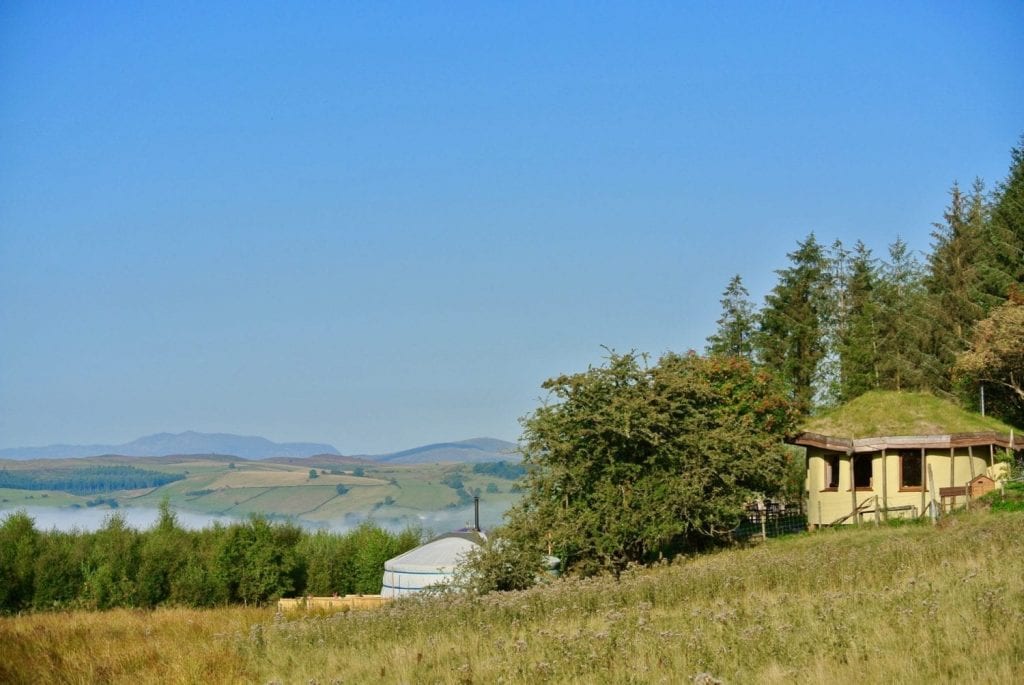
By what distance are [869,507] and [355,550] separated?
18.9 meters

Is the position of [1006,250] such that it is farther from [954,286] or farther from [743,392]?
[743,392]

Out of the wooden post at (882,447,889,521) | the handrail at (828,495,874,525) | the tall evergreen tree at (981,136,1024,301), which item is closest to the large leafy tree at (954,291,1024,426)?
the tall evergreen tree at (981,136,1024,301)

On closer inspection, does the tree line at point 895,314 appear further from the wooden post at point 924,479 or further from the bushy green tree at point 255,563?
the bushy green tree at point 255,563

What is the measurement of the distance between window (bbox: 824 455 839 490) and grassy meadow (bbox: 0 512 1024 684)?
56.0 ft

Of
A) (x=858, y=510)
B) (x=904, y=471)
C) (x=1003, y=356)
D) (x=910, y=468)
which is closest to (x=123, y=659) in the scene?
(x=858, y=510)

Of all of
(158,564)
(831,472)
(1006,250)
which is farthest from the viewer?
(1006,250)

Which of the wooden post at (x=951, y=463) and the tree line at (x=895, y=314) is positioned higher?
the tree line at (x=895, y=314)

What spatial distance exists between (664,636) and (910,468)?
2590cm

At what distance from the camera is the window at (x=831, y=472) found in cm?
3453

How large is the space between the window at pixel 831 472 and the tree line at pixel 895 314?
45.4ft

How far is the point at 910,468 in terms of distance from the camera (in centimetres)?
3297

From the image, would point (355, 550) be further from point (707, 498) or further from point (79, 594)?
point (707, 498)

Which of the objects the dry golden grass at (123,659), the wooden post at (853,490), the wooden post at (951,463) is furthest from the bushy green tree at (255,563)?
the wooden post at (951,463)

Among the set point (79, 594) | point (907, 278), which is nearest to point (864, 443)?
point (79, 594)
